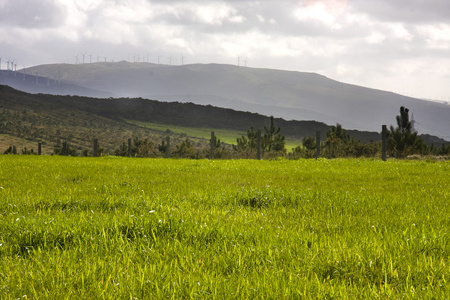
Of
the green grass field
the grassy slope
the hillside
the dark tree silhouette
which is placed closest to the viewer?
the green grass field

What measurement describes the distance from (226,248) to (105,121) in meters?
117

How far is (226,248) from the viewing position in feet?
14.7

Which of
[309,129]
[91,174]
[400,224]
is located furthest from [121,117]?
[400,224]

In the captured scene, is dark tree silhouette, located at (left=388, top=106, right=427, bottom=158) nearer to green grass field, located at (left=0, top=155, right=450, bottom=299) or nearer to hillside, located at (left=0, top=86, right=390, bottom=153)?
green grass field, located at (left=0, top=155, right=450, bottom=299)

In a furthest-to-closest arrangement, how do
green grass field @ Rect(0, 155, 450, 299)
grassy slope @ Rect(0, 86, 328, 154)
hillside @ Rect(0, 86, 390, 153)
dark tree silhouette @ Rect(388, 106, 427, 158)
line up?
hillside @ Rect(0, 86, 390, 153), grassy slope @ Rect(0, 86, 328, 154), dark tree silhouette @ Rect(388, 106, 427, 158), green grass field @ Rect(0, 155, 450, 299)

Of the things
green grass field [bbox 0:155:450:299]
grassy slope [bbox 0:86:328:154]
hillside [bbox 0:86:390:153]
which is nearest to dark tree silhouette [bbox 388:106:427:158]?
→ green grass field [bbox 0:155:450:299]

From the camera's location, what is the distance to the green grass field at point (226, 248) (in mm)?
3430

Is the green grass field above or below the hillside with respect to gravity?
below

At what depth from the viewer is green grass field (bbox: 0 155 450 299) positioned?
3.43 metres

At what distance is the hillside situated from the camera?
83625 millimetres

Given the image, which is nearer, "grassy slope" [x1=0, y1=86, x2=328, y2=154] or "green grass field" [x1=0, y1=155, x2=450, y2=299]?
"green grass field" [x1=0, y1=155, x2=450, y2=299]

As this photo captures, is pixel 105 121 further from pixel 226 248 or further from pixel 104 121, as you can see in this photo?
pixel 226 248

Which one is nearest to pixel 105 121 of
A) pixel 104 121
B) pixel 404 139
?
pixel 104 121

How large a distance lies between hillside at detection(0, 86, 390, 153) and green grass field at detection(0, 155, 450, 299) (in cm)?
7005
